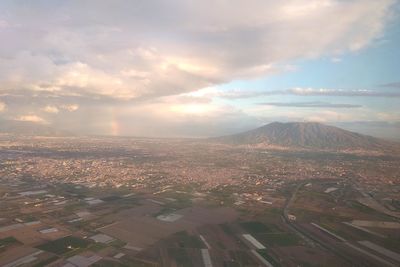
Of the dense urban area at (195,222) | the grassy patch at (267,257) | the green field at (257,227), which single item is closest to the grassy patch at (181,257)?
the dense urban area at (195,222)

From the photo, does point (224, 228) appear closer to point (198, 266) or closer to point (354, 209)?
point (198, 266)

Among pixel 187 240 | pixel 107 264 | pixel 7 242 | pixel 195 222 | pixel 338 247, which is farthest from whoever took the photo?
pixel 195 222

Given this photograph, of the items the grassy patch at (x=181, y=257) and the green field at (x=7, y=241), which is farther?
the green field at (x=7, y=241)

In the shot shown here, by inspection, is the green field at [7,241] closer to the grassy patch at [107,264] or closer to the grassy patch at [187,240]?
the grassy patch at [107,264]

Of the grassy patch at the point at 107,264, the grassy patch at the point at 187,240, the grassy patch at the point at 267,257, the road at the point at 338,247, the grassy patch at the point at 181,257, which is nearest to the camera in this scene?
the grassy patch at the point at 107,264

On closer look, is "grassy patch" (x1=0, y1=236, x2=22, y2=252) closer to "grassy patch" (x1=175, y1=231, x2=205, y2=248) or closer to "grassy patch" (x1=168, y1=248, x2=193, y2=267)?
"grassy patch" (x1=168, y1=248, x2=193, y2=267)

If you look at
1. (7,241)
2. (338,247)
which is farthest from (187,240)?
(7,241)

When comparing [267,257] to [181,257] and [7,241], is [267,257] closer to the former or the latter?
[181,257]

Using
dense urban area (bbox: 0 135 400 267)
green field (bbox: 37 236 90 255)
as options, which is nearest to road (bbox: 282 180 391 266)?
dense urban area (bbox: 0 135 400 267)

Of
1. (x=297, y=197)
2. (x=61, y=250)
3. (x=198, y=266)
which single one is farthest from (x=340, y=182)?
(x=61, y=250)
